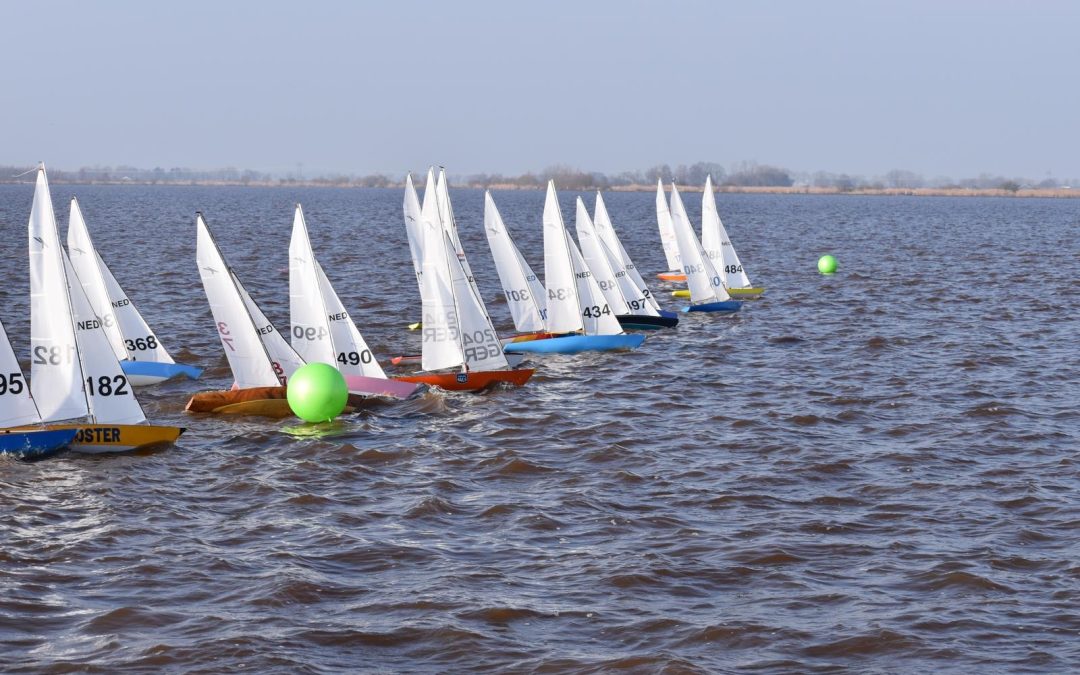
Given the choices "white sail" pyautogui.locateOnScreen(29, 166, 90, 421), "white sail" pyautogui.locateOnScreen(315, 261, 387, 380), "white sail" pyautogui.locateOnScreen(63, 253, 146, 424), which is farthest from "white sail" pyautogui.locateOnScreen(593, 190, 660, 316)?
"white sail" pyautogui.locateOnScreen(29, 166, 90, 421)

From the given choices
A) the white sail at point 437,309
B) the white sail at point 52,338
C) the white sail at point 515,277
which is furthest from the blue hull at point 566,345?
the white sail at point 52,338

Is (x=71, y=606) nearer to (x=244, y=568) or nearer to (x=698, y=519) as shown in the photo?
(x=244, y=568)

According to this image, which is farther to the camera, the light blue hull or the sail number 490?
the sail number 490

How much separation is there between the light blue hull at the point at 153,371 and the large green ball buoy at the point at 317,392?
19.9 feet

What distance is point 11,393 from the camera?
22.2 metres

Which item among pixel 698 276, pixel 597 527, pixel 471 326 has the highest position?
pixel 698 276

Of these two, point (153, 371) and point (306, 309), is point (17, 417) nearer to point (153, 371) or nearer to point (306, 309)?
point (306, 309)

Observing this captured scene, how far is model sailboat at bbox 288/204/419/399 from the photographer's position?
27.7 m

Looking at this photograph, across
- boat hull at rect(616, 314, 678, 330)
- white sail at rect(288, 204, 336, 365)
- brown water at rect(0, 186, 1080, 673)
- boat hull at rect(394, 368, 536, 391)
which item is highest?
white sail at rect(288, 204, 336, 365)

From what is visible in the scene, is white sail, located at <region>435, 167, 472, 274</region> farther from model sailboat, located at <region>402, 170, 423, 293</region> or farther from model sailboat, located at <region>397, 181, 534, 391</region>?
model sailboat, located at <region>397, 181, 534, 391</region>

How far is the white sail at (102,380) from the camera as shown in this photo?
23.4 metres

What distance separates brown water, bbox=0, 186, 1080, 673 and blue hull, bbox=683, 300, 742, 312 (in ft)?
27.8

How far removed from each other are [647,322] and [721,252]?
9892 millimetres

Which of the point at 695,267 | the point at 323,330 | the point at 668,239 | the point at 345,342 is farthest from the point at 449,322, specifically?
the point at 668,239
